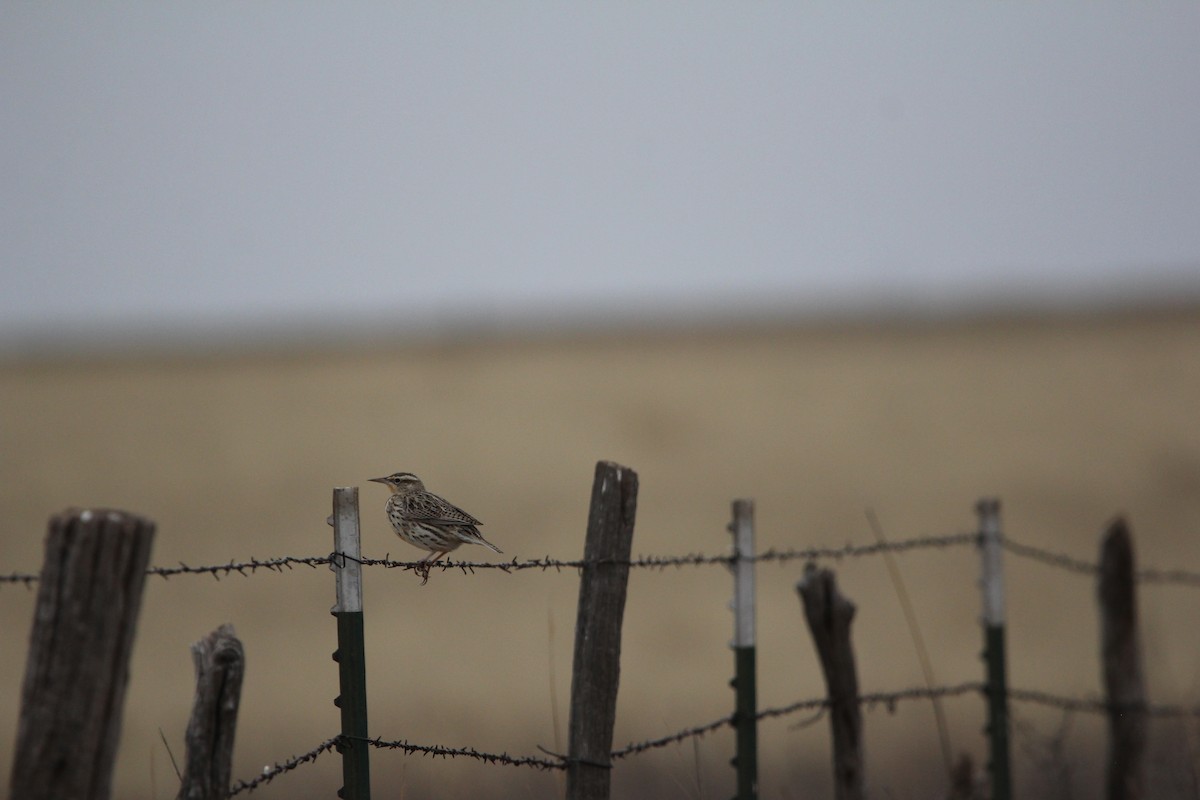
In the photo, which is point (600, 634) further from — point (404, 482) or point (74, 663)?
point (404, 482)

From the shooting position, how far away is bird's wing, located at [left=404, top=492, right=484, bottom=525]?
20.3 feet

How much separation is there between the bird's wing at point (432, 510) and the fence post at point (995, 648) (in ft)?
8.52

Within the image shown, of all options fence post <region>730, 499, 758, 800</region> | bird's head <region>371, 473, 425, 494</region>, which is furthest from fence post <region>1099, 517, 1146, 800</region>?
bird's head <region>371, 473, 425, 494</region>

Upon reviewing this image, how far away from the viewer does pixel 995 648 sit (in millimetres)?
7070

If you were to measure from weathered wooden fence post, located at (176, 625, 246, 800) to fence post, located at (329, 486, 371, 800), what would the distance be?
69 cm

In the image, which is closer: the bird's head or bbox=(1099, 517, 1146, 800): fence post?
the bird's head

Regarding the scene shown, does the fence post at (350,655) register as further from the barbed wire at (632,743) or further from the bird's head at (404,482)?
the bird's head at (404,482)

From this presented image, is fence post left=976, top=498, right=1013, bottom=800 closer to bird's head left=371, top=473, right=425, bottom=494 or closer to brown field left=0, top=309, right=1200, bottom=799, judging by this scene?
brown field left=0, top=309, right=1200, bottom=799

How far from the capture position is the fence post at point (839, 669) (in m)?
5.75

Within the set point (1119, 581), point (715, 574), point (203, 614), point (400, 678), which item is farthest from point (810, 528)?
point (1119, 581)

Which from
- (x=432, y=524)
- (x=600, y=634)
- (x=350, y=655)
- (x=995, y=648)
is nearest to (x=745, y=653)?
(x=600, y=634)

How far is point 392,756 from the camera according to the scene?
477 inches

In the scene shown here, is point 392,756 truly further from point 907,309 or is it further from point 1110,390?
point 907,309

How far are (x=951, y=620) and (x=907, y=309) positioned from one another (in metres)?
18.5
